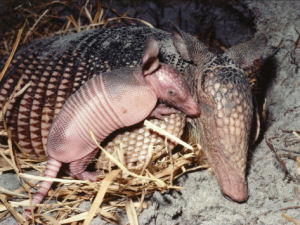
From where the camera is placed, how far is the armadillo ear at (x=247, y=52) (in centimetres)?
217

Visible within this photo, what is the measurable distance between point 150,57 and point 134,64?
449 millimetres

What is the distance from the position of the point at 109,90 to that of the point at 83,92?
8.4 inches

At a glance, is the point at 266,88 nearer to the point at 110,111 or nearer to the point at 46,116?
the point at 110,111

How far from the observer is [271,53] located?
2965 millimetres

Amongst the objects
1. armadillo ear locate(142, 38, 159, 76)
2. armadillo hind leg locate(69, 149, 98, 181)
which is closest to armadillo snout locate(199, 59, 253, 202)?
armadillo ear locate(142, 38, 159, 76)

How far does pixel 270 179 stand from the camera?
2158 millimetres

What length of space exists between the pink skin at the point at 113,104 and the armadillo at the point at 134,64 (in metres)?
0.19

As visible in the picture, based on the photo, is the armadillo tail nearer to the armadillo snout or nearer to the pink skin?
the pink skin

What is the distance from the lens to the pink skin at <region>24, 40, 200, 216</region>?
1.87m

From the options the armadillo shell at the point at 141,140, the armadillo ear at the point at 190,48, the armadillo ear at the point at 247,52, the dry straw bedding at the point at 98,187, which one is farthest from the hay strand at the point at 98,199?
the armadillo ear at the point at 247,52

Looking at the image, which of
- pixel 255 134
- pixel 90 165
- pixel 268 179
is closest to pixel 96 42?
pixel 90 165

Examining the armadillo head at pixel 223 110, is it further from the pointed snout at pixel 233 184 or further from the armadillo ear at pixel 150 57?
the armadillo ear at pixel 150 57

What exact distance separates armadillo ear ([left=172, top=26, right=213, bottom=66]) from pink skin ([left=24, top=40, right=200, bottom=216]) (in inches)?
9.2

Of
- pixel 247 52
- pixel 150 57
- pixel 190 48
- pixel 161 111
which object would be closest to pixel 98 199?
pixel 161 111
